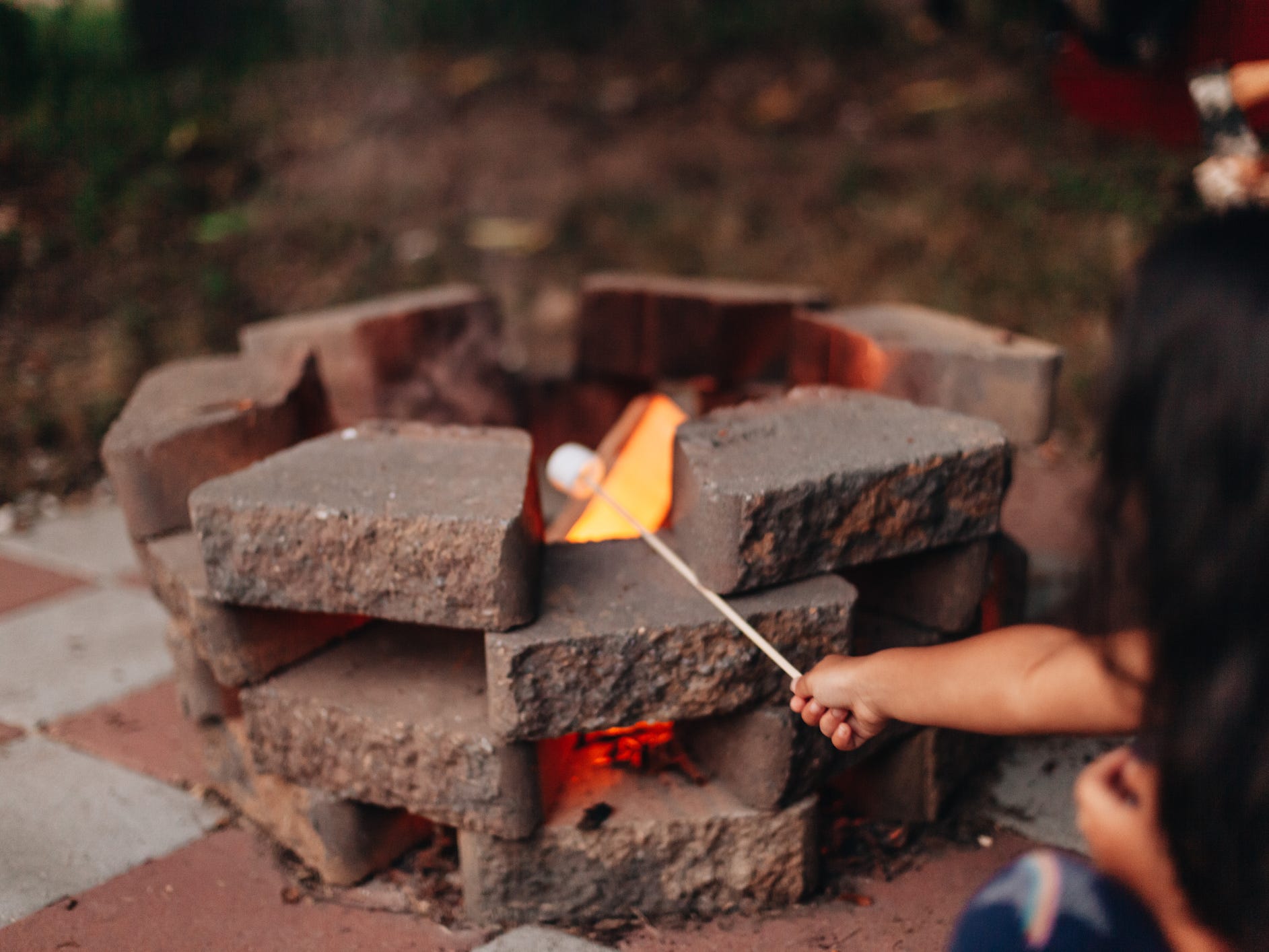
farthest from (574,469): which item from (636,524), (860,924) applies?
(860,924)

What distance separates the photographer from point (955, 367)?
226cm

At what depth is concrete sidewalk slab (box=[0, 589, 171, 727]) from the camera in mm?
2648

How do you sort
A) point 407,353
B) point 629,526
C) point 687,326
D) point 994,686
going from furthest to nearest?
point 687,326 → point 407,353 → point 629,526 → point 994,686

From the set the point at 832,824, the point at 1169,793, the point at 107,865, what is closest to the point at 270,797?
the point at 107,865

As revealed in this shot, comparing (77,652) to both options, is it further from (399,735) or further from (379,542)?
(379,542)

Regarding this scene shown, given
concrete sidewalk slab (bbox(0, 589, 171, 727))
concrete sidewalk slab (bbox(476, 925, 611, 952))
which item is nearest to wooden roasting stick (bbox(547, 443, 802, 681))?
concrete sidewalk slab (bbox(476, 925, 611, 952))

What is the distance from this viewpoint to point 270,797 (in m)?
2.10

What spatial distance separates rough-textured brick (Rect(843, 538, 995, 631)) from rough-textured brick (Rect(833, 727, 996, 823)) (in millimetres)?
227

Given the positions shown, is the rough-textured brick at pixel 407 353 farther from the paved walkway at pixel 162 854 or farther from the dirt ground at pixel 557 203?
the dirt ground at pixel 557 203

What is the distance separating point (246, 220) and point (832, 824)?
4.63m

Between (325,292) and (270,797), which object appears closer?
(270,797)

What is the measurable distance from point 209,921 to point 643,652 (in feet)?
3.04

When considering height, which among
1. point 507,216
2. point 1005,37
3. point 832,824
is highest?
point 1005,37

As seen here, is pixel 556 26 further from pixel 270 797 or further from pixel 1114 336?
pixel 1114 336
